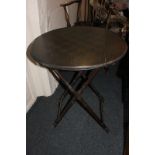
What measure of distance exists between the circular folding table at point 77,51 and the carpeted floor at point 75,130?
80 mm

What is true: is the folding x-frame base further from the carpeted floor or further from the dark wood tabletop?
the dark wood tabletop

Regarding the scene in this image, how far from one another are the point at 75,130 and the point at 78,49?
0.70 m

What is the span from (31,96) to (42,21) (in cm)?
70

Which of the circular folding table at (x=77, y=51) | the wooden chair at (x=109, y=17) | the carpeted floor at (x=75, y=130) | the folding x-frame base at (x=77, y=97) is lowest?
the carpeted floor at (x=75, y=130)

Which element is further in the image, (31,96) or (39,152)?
(31,96)

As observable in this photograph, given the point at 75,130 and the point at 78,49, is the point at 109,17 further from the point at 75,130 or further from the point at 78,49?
the point at 75,130

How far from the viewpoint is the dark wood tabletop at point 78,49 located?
1.49 metres

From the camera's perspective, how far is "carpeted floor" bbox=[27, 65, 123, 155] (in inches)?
69.9

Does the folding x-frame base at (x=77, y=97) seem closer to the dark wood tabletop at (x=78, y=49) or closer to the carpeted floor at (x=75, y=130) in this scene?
the carpeted floor at (x=75, y=130)

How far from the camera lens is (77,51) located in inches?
64.4

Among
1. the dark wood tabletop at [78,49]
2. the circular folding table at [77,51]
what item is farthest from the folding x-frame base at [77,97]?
the dark wood tabletop at [78,49]
